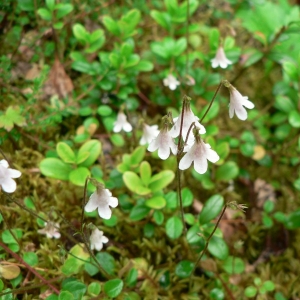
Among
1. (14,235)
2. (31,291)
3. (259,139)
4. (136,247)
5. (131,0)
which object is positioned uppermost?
(131,0)

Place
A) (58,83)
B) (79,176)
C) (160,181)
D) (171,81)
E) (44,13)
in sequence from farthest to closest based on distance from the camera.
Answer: (58,83), (171,81), (44,13), (160,181), (79,176)

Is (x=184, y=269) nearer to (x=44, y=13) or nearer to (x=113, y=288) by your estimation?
(x=113, y=288)

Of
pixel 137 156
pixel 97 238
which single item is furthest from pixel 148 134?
pixel 97 238

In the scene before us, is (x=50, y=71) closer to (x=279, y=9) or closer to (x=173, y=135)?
(x=173, y=135)

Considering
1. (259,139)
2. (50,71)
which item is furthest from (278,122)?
(50,71)

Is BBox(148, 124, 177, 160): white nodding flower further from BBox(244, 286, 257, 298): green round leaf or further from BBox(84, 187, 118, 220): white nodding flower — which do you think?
BBox(244, 286, 257, 298): green round leaf

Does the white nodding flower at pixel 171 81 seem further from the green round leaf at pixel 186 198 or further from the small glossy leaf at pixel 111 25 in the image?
the green round leaf at pixel 186 198
